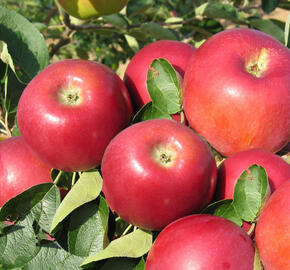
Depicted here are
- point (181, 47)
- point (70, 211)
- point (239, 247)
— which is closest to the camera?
point (239, 247)

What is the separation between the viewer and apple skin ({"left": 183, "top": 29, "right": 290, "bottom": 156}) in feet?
2.78

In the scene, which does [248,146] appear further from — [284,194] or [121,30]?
[121,30]

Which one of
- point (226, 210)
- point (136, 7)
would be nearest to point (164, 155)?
point (226, 210)

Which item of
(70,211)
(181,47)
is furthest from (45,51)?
(70,211)

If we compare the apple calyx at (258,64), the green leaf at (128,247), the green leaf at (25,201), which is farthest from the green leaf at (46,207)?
the apple calyx at (258,64)

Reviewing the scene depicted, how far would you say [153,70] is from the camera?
0.95 m

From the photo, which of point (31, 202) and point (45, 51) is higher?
point (45, 51)

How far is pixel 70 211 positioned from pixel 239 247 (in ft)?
1.02

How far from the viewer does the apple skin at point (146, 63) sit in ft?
3.28

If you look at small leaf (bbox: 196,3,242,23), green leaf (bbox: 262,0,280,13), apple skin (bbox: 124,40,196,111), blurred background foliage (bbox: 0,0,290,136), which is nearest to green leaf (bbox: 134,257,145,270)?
apple skin (bbox: 124,40,196,111)

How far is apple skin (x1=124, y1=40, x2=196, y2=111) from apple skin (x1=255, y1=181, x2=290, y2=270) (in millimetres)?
379

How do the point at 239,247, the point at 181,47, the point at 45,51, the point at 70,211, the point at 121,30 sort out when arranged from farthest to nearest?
the point at 121,30
the point at 45,51
the point at 181,47
the point at 70,211
the point at 239,247

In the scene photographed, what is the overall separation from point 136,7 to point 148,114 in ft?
4.00

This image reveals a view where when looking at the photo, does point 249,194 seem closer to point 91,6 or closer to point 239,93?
point 239,93
